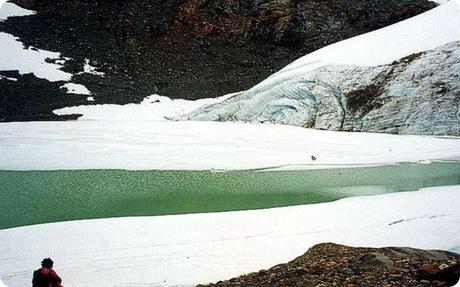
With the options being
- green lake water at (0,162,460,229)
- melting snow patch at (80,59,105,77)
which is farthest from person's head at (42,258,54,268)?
melting snow patch at (80,59,105,77)

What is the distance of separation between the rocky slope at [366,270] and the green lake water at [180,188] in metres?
2.29

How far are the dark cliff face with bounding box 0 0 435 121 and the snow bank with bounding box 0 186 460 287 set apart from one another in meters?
16.5

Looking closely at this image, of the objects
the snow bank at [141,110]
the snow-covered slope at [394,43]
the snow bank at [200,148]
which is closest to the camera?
the snow bank at [200,148]

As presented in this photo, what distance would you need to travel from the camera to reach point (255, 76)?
2502 cm

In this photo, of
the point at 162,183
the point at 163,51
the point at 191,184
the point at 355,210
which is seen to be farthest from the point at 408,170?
the point at 163,51

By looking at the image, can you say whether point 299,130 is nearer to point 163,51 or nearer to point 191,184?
point 191,184

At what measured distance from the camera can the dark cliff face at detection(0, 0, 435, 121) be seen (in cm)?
2452

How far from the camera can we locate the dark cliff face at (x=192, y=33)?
24516mm

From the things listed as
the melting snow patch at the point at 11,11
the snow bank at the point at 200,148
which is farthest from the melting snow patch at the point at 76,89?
the melting snow patch at the point at 11,11

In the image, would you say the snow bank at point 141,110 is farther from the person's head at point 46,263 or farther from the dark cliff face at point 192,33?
the person's head at point 46,263

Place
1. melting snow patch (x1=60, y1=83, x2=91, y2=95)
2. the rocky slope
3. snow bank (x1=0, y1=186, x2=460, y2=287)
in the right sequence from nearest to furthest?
the rocky slope
snow bank (x1=0, y1=186, x2=460, y2=287)
melting snow patch (x1=60, y1=83, x2=91, y2=95)

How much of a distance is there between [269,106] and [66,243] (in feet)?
33.2

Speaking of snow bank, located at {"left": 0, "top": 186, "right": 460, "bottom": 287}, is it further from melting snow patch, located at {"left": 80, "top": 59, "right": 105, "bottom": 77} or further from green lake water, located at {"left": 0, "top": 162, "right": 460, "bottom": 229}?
melting snow patch, located at {"left": 80, "top": 59, "right": 105, "bottom": 77}

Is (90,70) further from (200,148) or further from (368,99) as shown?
(368,99)
